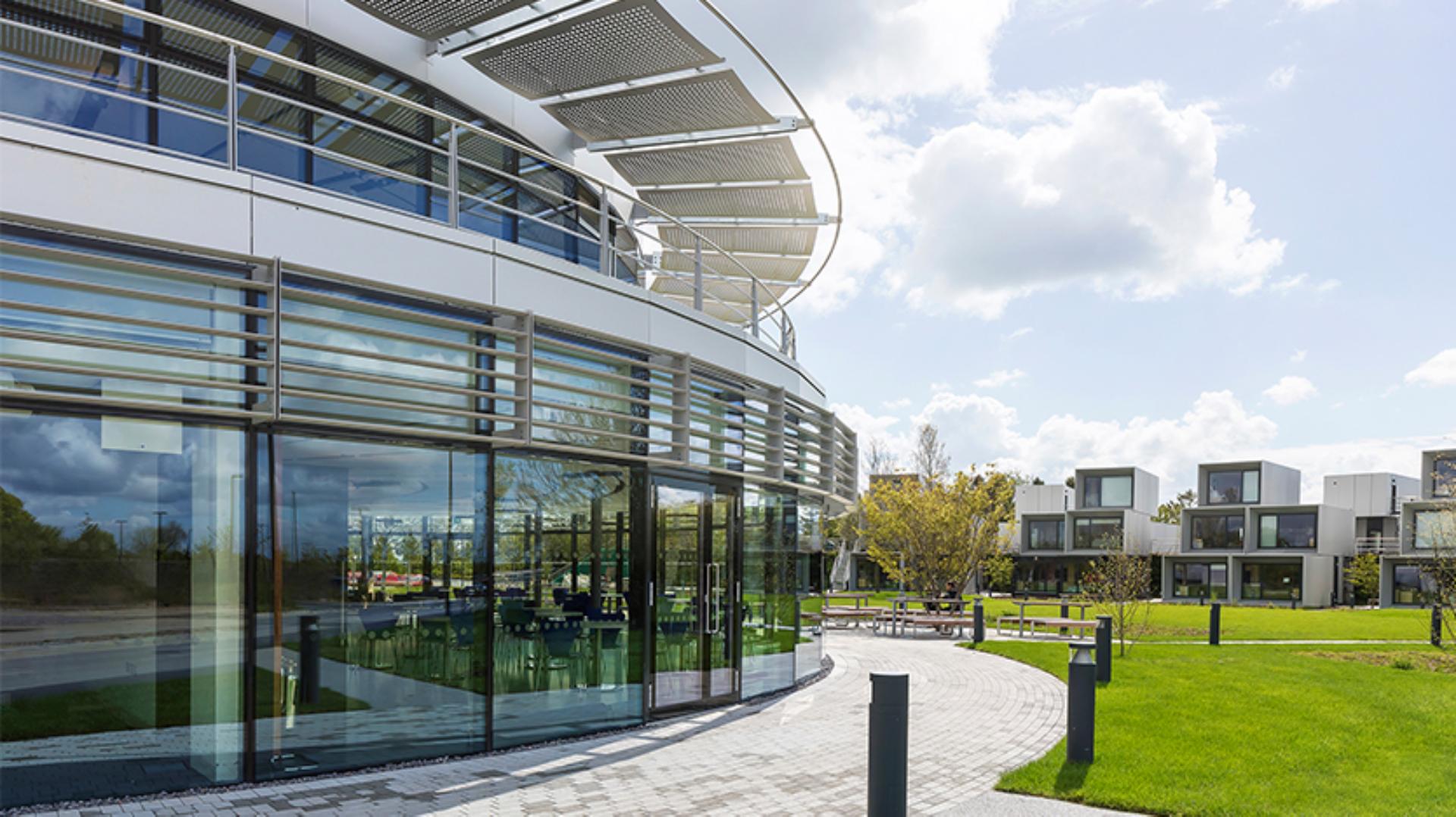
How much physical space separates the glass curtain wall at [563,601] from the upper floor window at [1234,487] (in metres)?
57.7

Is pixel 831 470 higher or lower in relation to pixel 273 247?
lower

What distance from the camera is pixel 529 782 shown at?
26.8 feet

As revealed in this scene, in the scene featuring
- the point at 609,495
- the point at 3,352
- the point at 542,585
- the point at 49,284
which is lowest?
the point at 542,585

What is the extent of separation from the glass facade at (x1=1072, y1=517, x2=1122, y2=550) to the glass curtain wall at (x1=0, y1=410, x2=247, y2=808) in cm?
5635

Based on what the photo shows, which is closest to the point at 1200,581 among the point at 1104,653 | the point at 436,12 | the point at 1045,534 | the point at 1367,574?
the point at 1367,574

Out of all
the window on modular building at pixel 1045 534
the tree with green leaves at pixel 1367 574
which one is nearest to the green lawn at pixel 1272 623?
the tree with green leaves at pixel 1367 574

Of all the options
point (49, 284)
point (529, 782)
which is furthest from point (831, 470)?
point (49, 284)

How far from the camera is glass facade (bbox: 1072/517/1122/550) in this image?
59062 mm

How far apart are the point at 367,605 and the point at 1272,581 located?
57.4 metres

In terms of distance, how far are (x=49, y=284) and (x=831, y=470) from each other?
11.6m

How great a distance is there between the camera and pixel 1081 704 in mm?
8961

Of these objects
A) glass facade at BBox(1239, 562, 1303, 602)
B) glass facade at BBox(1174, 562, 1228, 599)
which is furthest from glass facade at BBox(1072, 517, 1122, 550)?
glass facade at BBox(1239, 562, 1303, 602)

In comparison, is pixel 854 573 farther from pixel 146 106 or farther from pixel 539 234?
pixel 146 106

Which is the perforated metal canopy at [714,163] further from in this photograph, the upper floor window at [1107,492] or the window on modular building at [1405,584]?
the upper floor window at [1107,492]
